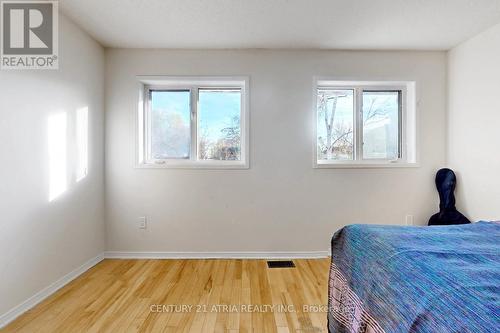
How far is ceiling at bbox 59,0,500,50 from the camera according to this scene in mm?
1964

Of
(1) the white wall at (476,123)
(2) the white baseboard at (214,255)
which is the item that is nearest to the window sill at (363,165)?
(1) the white wall at (476,123)

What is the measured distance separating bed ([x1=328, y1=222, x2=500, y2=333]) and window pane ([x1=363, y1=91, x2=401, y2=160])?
164 cm

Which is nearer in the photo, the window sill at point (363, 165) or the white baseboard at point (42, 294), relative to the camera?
the white baseboard at point (42, 294)

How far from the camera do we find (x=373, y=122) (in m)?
2.95

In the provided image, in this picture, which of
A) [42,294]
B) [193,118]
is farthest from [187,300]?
[193,118]

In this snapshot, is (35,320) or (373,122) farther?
(373,122)

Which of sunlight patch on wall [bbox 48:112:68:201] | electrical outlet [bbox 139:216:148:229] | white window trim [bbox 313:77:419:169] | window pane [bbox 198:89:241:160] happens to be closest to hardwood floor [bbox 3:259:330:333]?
electrical outlet [bbox 139:216:148:229]

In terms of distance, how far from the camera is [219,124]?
2.92 meters

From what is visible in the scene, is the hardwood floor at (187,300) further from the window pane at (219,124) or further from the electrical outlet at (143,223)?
the window pane at (219,124)

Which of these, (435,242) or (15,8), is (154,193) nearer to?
(15,8)

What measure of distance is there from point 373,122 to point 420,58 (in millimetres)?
853

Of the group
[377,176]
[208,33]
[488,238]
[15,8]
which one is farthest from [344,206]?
[15,8]

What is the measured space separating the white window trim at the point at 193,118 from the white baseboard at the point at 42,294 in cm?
113

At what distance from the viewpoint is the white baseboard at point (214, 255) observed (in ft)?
8.97
